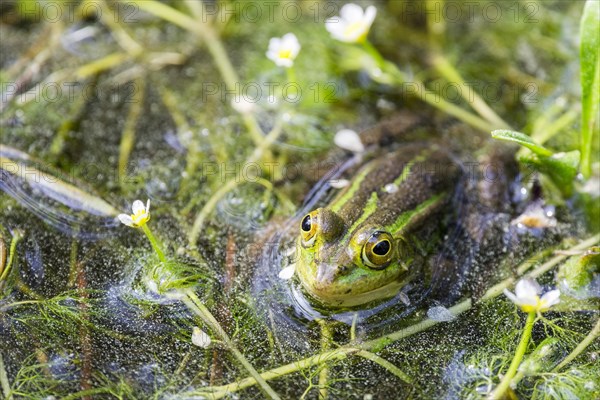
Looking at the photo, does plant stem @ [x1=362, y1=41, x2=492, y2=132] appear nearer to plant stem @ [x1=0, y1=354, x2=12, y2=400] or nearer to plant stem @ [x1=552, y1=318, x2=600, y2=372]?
plant stem @ [x1=552, y1=318, x2=600, y2=372]

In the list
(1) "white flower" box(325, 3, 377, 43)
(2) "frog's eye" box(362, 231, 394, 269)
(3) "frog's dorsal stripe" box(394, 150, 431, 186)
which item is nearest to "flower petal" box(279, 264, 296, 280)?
(2) "frog's eye" box(362, 231, 394, 269)

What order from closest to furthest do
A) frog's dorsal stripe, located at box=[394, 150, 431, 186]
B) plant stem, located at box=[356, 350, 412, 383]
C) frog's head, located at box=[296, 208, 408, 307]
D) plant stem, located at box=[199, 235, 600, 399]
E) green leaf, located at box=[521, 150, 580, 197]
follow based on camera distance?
plant stem, located at box=[199, 235, 600, 399] → plant stem, located at box=[356, 350, 412, 383] → frog's head, located at box=[296, 208, 408, 307] → green leaf, located at box=[521, 150, 580, 197] → frog's dorsal stripe, located at box=[394, 150, 431, 186]

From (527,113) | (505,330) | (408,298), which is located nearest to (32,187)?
(408,298)

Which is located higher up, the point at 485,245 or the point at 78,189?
the point at 485,245

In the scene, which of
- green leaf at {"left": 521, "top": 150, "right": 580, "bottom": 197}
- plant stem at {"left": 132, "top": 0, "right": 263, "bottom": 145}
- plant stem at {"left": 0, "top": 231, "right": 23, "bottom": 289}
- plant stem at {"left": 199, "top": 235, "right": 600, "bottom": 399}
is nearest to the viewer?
plant stem at {"left": 199, "top": 235, "right": 600, "bottom": 399}

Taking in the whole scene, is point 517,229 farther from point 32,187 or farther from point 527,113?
point 32,187

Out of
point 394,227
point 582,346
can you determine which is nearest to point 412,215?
point 394,227

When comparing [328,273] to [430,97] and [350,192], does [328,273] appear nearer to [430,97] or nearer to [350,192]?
[350,192]
